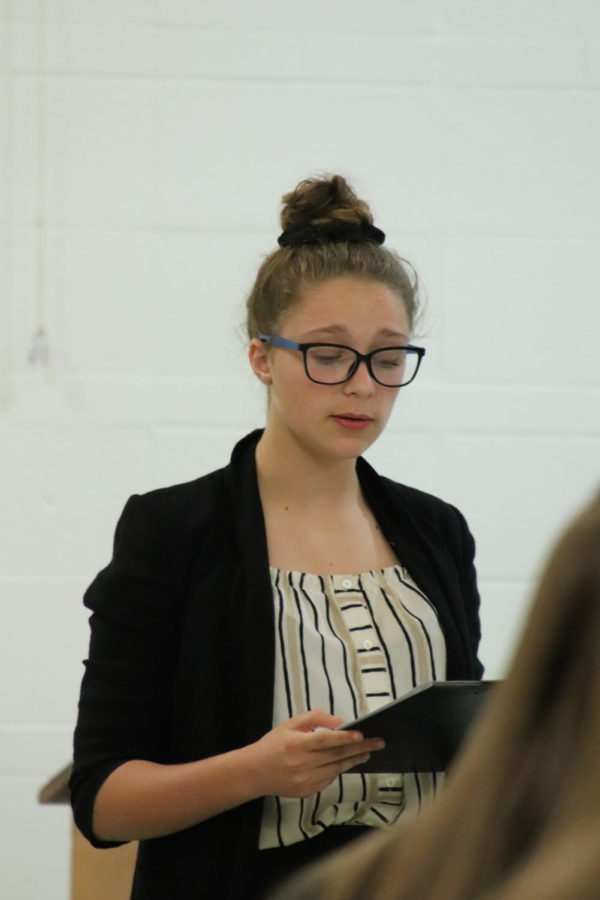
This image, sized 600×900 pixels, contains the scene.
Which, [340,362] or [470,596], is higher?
[340,362]

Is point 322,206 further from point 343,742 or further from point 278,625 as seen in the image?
point 343,742

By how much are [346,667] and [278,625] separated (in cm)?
10

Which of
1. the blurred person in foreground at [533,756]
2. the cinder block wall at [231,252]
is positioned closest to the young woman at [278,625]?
the blurred person in foreground at [533,756]

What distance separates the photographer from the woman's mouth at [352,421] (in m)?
1.64

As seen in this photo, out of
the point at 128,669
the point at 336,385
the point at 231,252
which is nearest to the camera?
the point at 128,669

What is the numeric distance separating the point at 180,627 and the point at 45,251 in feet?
5.43

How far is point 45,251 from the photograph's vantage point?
3004 mm

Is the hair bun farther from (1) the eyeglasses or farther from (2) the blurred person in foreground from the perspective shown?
(2) the blurred person in foreground

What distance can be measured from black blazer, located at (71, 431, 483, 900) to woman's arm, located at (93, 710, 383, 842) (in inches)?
1.4

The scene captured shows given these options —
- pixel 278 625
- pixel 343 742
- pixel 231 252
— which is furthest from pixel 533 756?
pixel 231 252

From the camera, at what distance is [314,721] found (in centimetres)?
139

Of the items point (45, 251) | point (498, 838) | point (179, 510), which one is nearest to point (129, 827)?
point (179, 510)

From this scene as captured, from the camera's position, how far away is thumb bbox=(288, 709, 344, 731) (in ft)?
4.55

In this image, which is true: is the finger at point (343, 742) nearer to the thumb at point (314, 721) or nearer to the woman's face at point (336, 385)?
the thumb at point (314, 721)
